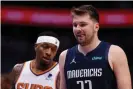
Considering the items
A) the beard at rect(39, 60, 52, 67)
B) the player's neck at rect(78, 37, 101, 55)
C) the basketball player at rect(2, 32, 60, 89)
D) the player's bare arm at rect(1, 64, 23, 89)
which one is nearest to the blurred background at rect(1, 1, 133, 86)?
the player's bare arm at rect(1, 64, 23, 89)

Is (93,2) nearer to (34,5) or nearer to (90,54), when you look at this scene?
(34,5)

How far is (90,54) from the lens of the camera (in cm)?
382

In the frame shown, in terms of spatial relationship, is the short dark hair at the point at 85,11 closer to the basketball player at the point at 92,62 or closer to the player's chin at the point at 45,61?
the basketball player at the point at 92,62

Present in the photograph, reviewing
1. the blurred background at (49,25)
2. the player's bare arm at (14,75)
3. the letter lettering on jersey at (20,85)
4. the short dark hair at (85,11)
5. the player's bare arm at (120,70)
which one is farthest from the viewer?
the blurred background at (49,25)

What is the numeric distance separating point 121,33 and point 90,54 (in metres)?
5.99

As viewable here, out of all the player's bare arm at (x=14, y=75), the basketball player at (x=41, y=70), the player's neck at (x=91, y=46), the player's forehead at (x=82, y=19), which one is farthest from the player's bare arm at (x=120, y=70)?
the player's bare arm at (x=14, y=75)

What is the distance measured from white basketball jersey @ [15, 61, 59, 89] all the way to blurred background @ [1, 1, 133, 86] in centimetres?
425

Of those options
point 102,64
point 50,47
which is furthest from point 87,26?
point 50,47

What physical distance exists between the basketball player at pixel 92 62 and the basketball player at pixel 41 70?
1.14m

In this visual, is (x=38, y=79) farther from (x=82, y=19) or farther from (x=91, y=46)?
(x=82, y=19)

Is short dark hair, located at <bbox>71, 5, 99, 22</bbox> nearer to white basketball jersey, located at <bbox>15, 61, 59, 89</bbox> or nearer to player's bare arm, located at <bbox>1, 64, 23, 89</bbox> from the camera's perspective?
white basketball jersey, located at <bbox>15, 61, 59, 89</bbox>

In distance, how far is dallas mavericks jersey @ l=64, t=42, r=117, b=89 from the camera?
3650 millimetres

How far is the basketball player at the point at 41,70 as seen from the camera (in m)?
4.98

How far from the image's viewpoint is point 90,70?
3.72 m
